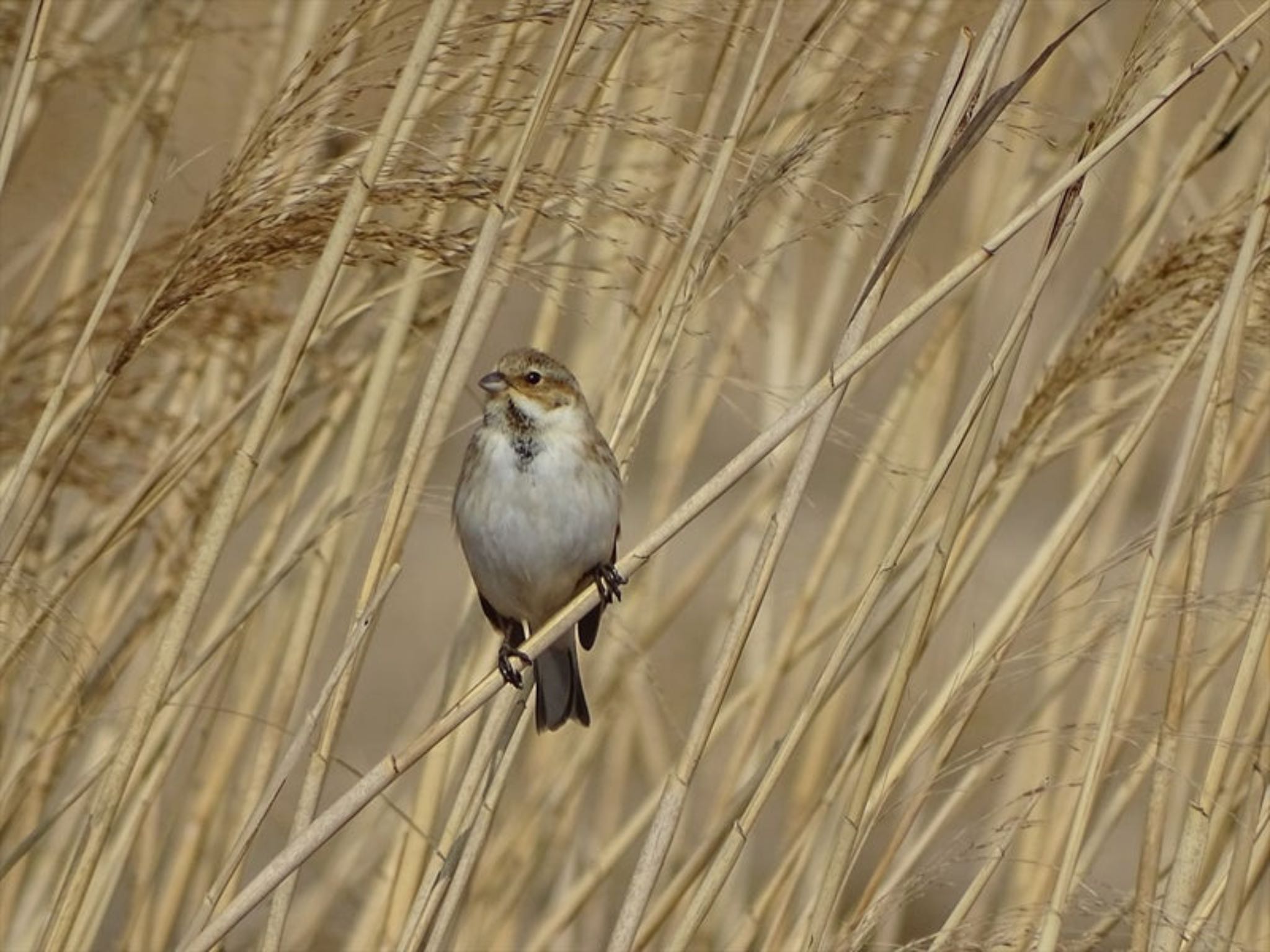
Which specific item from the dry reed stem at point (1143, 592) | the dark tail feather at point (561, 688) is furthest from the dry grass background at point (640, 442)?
the dark tail feather at point (561, 688)

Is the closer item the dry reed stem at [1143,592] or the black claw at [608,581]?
the dry reed stem at [1143,592]

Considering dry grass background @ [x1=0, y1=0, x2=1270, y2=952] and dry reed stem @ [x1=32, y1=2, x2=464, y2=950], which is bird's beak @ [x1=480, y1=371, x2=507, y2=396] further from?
dry reed stem @ [x1=32, y1=2, x2=464, y2=950]

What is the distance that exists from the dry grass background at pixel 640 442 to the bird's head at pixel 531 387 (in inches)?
2.9

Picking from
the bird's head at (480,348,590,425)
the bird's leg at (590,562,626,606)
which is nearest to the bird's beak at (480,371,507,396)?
the bird's head at (480,348,590,425)

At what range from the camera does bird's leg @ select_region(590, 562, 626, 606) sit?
91.4 inches

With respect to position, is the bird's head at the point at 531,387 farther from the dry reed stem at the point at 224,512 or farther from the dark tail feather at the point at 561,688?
the dry reed stem at the point at 224,512

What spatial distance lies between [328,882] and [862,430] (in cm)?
124

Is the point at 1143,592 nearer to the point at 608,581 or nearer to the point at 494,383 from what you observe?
the point at 608,581

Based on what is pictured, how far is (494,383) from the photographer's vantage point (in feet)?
8.23

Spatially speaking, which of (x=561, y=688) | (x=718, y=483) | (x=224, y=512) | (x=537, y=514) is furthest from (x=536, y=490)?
(x=718, y=483)

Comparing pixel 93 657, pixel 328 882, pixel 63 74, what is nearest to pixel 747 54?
pixel 63 74

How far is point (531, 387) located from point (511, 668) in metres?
0.51

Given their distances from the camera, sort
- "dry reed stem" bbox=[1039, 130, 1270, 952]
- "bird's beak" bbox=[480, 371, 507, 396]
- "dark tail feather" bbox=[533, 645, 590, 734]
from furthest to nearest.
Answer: "dark tail feather" bbox=[533, 645, 590, 734], "bird's beak" bbox=[480, 371, 507, 396], "dry reed stem" bbox=[1039, 130, 1270, 952]

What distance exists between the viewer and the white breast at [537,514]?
251 centimetres
